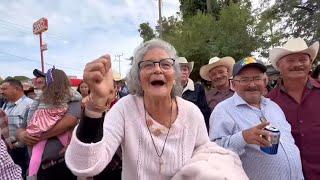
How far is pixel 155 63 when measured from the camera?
2.50 metres

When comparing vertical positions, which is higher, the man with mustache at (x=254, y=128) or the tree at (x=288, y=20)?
the tree at (x=288, y=20)

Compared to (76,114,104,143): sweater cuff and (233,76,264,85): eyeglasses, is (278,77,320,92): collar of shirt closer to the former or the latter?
(233,76,264,85): eyeglasses

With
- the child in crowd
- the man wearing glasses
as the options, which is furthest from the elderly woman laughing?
the man wearing glasses

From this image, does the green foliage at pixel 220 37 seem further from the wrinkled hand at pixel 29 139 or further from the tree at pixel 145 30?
the wrinkled hand at pixel 29 139

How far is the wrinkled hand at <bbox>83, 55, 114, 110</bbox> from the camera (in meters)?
1.97

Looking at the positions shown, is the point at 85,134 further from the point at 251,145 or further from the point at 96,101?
the point at 251,145

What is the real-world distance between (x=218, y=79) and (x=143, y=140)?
11.0ft

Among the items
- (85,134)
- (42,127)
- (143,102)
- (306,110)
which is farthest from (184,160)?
(42,127)

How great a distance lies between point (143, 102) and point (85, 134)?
0.61m

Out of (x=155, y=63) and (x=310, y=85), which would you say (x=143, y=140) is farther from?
(x=310, y=85)

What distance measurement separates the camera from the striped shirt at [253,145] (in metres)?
2.96

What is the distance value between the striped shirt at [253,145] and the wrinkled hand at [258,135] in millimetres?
79

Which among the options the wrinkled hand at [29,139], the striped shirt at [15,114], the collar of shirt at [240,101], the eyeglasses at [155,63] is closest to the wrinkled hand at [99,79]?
the eyeglasses at [155,63]

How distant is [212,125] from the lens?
10.7ft
